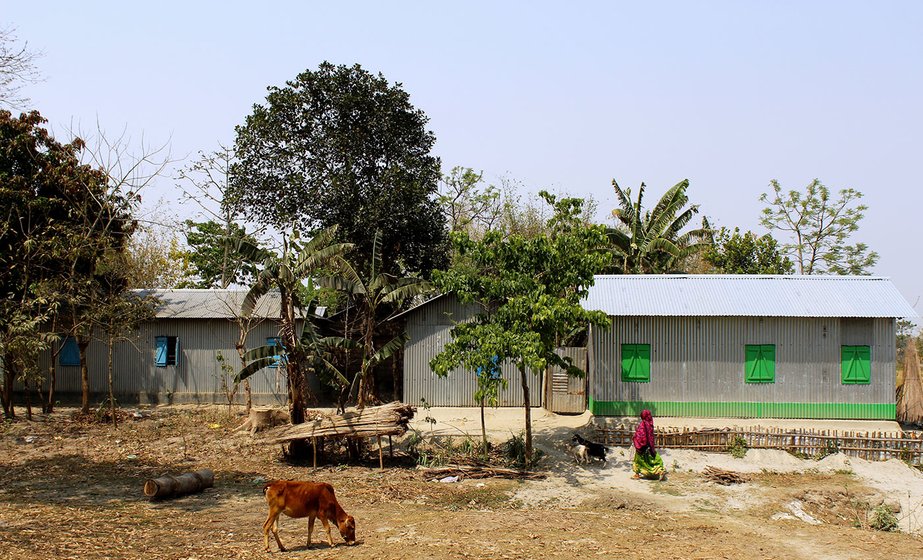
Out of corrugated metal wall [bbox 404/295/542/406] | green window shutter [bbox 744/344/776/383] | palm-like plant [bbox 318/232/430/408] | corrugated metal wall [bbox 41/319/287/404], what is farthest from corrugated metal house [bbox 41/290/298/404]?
green window shutter [bbox 744/344/776/383]

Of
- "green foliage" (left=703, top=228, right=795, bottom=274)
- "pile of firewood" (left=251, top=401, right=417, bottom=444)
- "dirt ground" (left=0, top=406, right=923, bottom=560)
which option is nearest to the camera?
"dirt ground" (left=0, top=406, right=923, bottom=560)

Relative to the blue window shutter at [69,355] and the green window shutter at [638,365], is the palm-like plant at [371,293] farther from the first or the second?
the blue window shutter at [69,355]

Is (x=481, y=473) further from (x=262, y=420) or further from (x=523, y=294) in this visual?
(x=262, y=420)

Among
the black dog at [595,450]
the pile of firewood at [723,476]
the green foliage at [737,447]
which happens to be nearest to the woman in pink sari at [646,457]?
the pile of firewood at [723,476]

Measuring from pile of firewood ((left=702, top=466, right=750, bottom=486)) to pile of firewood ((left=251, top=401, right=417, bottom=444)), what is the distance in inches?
272

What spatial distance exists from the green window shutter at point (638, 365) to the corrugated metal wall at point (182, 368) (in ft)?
38.3

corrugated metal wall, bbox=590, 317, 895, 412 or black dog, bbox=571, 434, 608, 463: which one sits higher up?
corrugated metal wall, bbox=590, 317, 895, 412

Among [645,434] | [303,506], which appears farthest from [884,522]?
[303,506]

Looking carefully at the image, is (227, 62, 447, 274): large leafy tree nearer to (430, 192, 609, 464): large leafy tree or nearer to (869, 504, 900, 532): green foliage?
(430, 192, 609, 464): large leafy tree

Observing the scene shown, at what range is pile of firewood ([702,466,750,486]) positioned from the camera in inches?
661

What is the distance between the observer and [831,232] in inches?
1457

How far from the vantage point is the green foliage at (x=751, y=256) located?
35281 millimetres

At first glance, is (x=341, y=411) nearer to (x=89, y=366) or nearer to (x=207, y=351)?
(x=207, y=351)

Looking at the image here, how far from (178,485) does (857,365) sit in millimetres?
18115
